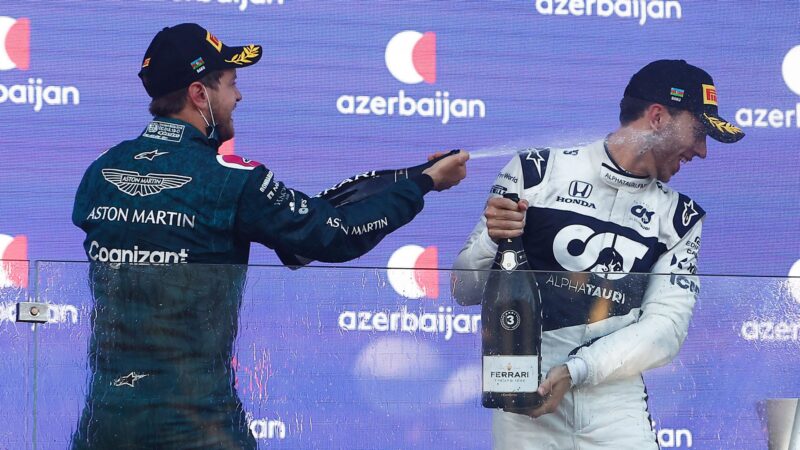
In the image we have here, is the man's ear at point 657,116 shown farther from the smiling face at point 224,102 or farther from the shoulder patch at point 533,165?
the smiling face at point 224,102

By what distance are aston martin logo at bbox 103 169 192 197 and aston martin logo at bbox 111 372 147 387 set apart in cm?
26

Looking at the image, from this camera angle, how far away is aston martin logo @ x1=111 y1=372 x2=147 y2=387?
5.97ft

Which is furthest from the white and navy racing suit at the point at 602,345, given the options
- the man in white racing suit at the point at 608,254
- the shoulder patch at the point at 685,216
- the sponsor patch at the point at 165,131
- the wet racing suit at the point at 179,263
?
the sponsor patch at the point at 165,131

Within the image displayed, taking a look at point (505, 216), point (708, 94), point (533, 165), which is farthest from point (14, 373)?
point (708, 94)

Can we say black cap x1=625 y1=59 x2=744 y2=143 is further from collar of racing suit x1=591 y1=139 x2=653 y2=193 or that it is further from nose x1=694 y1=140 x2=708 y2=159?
collar of racing suit x1=591 y1=139 x2=653 y2=193

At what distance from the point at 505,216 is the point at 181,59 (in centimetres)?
59

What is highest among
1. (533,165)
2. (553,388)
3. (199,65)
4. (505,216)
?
(199,65)

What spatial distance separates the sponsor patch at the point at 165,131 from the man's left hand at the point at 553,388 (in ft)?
2.14

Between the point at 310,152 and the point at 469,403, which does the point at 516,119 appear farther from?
the point at 469,403

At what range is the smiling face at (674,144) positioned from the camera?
2383 millimetres

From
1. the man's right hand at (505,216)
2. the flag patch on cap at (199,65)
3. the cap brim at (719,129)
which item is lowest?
the man's right hand at (505,216)

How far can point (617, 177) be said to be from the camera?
232 cm

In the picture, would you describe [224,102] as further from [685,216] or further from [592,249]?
[685,216]

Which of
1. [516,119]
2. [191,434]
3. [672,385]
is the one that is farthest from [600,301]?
[516,119]
